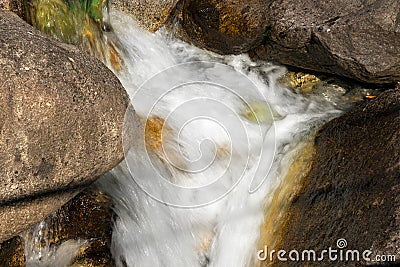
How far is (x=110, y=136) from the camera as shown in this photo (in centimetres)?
341

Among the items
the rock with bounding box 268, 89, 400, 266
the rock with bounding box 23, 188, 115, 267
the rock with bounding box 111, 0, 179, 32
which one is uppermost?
the rock with bounding box 111, 0, 179, 32

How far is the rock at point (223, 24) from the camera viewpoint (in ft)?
14.6

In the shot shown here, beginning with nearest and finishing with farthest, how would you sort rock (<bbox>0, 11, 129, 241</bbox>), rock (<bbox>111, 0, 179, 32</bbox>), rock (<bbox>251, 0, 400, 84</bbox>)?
rock (<bbox>0, 11, 129, 241</bbox>) < rock (<bbox>251, 0, 400, 84</bbox>) < rock (<bbox>111, 0, 179, 32</bbox>)

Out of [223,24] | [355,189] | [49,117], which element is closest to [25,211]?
[49,117]

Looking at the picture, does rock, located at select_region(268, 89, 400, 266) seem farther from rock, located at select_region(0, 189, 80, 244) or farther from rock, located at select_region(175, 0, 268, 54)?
rock, located at select_region(0, 189, 80, 244)

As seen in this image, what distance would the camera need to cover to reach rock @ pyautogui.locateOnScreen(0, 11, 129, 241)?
2.96 m

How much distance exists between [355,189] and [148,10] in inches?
97.4

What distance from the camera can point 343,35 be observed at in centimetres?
400

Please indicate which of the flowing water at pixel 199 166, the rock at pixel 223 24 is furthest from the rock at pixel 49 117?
the rock at pixel 223 24

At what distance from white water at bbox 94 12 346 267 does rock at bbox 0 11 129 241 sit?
0.60m

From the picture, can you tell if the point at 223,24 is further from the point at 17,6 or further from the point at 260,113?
the point at 17,6

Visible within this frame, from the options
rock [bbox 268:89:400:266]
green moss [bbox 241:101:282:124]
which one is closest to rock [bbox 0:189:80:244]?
rock [bbox 268:89:400:266]

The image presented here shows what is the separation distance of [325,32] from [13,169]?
2.36m

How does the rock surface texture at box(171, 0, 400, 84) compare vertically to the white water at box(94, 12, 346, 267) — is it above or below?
above
